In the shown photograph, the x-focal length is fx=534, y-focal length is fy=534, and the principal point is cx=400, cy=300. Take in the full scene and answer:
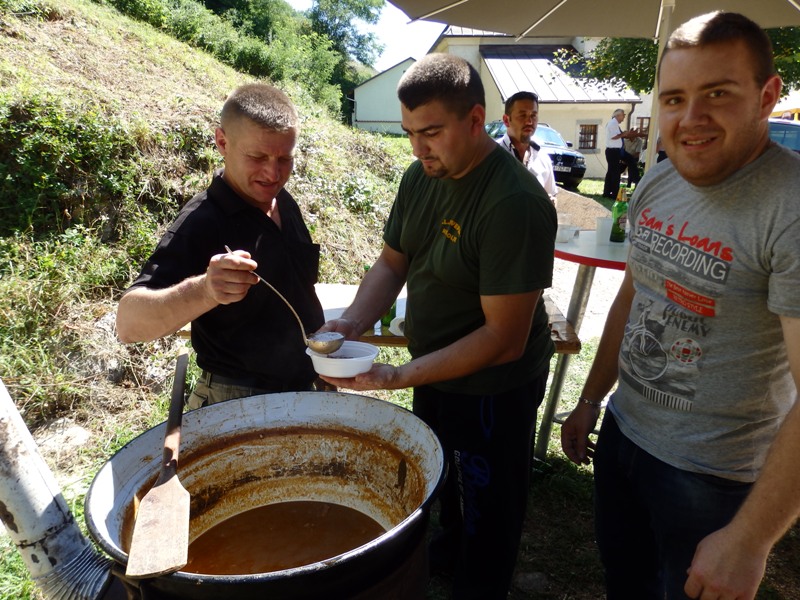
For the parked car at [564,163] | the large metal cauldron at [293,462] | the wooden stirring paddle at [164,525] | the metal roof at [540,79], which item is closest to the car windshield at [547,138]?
the parked car at [564,163]

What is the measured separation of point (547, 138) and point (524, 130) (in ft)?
34.8

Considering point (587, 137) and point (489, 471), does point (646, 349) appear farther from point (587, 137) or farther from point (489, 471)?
point (587, 137)

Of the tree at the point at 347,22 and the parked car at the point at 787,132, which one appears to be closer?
the parked car at the point at 787,132

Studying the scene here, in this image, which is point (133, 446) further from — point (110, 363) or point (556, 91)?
point (556, 91)

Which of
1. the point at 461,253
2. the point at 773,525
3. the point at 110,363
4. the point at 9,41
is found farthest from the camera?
the point at 9,41

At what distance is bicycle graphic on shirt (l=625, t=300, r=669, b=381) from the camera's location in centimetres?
149

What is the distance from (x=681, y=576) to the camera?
1.48 meters

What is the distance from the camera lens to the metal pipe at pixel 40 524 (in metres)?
1.37

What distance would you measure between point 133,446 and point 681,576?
150cm

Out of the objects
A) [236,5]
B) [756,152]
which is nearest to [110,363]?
[756,152]

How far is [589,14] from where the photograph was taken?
4.06 meters

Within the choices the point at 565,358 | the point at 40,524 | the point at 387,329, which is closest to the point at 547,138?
the point at 565,358

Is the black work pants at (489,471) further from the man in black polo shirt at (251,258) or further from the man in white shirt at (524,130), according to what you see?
the man in white shirt at (524,130)

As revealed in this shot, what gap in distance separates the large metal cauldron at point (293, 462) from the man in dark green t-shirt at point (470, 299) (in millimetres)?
134
